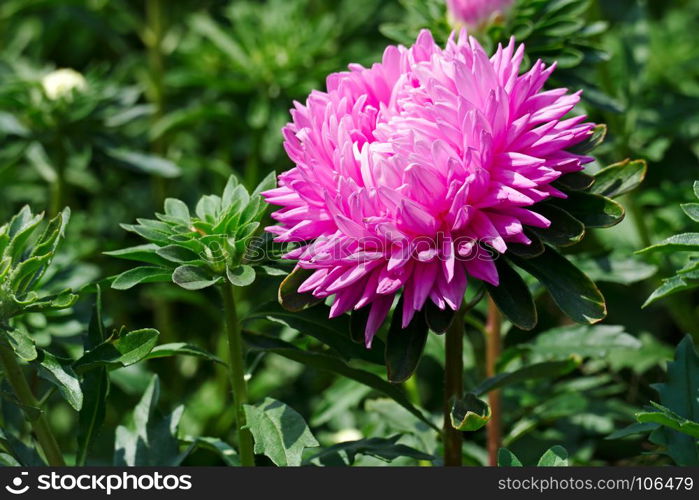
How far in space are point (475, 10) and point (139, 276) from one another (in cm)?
91

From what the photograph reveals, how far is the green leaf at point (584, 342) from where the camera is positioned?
1944mm

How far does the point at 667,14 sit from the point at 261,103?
62.3 inches

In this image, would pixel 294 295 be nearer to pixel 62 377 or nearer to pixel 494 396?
pixel 62 377

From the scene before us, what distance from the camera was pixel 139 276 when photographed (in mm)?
1522

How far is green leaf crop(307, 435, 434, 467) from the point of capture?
5.50 ft

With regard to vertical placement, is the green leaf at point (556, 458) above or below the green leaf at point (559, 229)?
below

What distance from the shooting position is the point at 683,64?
2879 mm

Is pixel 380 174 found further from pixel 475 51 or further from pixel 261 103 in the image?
pixel 261 103

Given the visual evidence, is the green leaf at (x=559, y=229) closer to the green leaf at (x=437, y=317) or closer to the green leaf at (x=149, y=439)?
the green leaf at (x=437, y=317)

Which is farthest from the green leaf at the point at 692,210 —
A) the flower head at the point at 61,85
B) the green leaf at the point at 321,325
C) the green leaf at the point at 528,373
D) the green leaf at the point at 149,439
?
the flower head at the point at 61,85

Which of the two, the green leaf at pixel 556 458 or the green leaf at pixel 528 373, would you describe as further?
the green leaf at pixel 528 373

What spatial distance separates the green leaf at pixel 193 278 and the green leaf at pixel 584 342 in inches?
32.2

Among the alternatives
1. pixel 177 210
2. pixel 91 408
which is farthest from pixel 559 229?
pixel 91 408

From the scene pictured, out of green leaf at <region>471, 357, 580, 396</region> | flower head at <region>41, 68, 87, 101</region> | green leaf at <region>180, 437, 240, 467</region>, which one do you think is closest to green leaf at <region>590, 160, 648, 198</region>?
green leaf at <region>471, 357, 580, 396</region>
